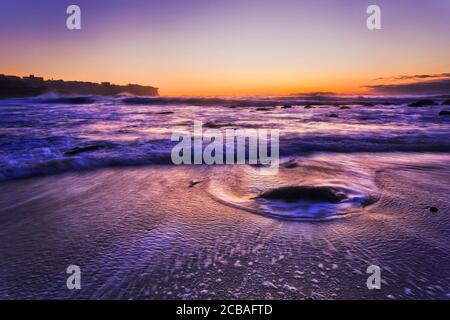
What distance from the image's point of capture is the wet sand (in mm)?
1781

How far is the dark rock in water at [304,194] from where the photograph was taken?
3.31 meters

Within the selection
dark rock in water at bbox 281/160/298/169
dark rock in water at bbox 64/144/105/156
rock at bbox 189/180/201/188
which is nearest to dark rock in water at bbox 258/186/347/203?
rock at bbox 189/180/201/188

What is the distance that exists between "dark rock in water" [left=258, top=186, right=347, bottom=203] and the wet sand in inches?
12.5

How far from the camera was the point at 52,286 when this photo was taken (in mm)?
1813

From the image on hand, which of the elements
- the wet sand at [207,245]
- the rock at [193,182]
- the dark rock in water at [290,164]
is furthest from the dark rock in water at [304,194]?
the dark rock in water at [290,164]

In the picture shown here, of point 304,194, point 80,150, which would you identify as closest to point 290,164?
point 304,194

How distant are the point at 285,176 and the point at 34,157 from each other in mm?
4168

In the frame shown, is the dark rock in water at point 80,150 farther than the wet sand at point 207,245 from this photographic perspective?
Yes

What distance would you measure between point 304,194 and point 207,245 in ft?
4.92

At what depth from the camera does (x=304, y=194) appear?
135 inches

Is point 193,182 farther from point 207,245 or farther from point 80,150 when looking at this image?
point 80,150

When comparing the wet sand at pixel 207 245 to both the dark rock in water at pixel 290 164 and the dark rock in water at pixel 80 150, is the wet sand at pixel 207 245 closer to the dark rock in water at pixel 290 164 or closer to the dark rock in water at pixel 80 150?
the dark rock in water at pixel 290 164

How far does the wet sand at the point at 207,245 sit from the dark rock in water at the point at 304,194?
319mm
